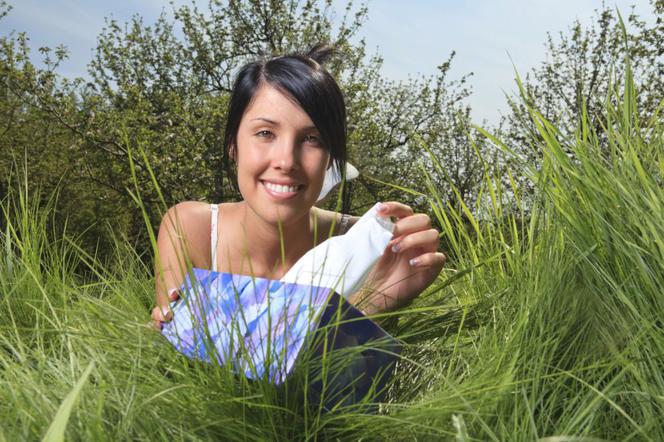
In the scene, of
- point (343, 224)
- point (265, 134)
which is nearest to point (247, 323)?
point (265, 134)

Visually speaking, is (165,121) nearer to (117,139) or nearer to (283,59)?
(117,139)

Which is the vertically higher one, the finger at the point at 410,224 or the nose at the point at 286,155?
the nose at the point at 286,155

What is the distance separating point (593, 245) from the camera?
1.42 meters

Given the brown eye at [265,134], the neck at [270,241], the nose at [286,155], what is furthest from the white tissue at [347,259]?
the neck at [270,241]

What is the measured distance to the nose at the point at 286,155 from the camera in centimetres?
178

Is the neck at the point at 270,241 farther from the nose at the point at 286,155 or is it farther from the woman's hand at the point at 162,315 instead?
the woman's hand at the point at 162,315

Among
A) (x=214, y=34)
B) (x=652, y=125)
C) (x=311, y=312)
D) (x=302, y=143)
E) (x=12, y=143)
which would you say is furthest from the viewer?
(x=12, y=143)

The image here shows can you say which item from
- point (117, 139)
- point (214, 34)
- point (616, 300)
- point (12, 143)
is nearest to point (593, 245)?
point (616, 300)

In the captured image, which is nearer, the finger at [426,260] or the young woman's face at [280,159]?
the finger at [426,260]

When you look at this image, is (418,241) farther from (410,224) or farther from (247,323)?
(247,323)

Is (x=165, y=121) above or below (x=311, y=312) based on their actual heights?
above

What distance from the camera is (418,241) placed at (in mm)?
1668

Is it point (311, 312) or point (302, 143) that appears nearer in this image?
point (311, 312)

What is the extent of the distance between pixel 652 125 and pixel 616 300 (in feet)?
1.49
